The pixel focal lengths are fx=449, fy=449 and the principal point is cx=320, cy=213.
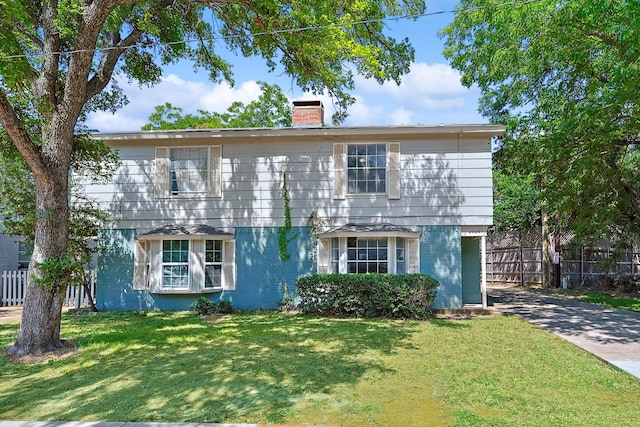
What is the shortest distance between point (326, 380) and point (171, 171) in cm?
914

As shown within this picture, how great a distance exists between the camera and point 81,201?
12.9 m

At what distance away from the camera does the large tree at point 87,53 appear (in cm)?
752

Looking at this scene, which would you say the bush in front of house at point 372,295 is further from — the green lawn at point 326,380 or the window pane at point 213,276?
the window pane at point 213,276

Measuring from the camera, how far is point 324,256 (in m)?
12.5

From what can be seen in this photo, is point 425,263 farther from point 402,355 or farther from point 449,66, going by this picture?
point 449,66

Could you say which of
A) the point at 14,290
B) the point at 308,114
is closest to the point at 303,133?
the point at 308,114

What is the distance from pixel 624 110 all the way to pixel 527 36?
3.19 metres

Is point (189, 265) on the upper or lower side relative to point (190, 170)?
lower

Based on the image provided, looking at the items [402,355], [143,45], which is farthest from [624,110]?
[143,45]

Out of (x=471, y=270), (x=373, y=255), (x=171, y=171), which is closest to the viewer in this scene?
(x=373, y=255)

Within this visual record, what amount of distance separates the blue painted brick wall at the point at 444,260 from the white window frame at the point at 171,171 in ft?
19.9

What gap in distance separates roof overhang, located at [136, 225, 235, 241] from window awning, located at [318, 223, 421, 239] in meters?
2.91

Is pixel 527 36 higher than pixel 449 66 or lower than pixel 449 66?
lower

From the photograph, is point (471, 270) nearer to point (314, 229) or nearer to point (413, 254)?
point (413, 254)
